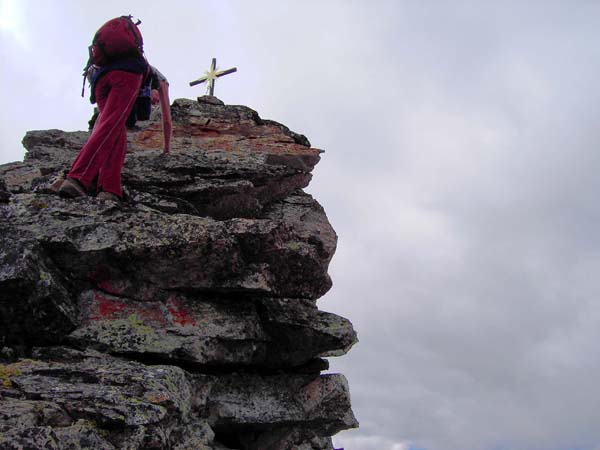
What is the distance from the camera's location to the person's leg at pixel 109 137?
12.2 metres

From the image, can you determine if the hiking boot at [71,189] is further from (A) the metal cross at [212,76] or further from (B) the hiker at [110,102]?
(A) the metal cross at [212,76]

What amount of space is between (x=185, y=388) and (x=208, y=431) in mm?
872

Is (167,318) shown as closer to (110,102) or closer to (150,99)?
(110,102)

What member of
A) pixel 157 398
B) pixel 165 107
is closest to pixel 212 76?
pixel 165 107

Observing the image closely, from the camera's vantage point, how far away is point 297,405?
462 inches

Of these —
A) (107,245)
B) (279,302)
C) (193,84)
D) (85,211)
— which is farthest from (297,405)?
(193,84)

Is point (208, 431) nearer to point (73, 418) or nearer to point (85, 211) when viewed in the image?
point (73, 418)

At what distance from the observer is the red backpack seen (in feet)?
41.7

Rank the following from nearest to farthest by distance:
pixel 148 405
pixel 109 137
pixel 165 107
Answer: pixel 148 405 < pixel 109 137 < pixel 165 107

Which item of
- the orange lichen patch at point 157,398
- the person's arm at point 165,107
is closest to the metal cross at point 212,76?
the person's arm at point 165,107

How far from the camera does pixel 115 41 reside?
12.8 metres

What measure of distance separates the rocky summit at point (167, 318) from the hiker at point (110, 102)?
530mm

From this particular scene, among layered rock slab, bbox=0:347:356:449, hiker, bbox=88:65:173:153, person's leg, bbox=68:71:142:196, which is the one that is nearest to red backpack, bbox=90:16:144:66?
person's leg, bbox=68:71:142:196

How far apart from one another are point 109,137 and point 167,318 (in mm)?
4073
